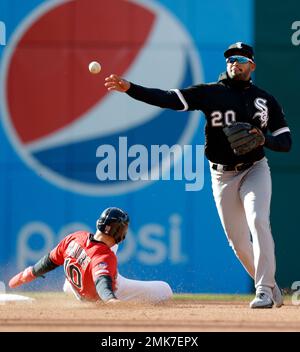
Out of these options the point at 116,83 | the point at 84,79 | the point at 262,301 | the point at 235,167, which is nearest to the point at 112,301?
the point at 262,301

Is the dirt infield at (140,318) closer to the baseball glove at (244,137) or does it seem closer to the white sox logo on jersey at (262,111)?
the baseball glove at (244,137)

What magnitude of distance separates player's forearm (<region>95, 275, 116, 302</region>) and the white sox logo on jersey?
1223mm

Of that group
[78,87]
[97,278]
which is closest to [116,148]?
[78,87]

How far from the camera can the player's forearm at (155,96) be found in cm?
596

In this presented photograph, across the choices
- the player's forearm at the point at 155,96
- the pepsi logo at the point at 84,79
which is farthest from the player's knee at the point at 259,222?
the pepsi logo at the point at 84,79

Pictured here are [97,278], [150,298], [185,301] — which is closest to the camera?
[97,278]

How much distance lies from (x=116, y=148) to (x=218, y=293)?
4.06ft

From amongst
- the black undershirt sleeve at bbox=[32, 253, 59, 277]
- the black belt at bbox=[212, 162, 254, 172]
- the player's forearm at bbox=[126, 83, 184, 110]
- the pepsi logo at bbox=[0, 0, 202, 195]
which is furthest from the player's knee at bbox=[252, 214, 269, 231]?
the pepsi logo at bbox=[0, 0, 202, 195]

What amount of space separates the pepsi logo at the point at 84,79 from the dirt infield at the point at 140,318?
166 centimetres

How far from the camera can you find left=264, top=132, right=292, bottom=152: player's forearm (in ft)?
19.5

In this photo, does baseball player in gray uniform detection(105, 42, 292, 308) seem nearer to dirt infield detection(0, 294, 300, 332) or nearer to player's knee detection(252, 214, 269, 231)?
player's knee detection(252, 214, 269, 231)

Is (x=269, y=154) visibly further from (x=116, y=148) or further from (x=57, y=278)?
(x=57, y=278)

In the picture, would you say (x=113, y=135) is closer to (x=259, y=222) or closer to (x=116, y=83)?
(x=116, y=83)

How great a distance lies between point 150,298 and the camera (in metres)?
6.74
